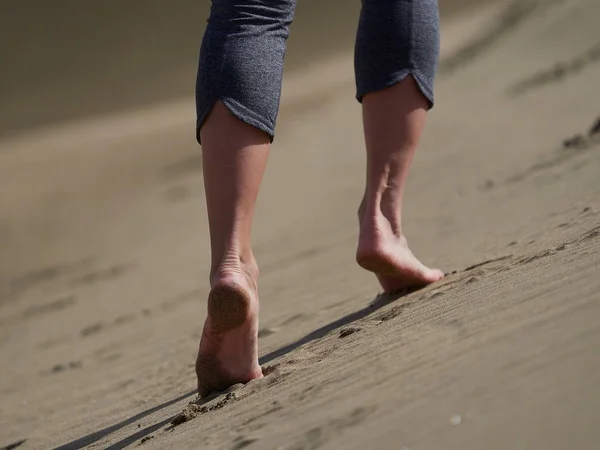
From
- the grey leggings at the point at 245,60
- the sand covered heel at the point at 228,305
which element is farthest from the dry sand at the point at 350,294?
the grey leggings at the point at 245,60

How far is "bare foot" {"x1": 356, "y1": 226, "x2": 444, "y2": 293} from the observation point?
81.1 inches

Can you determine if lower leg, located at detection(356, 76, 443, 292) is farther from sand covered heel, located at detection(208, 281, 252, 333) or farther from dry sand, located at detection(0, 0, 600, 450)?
sand covered heel, located at detection(208, 281, 252, 333)

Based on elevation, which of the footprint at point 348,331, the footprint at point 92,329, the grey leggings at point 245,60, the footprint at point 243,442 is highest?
the grey leggings at point 245,60

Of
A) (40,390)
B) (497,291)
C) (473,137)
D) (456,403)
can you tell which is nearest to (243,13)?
(497,291)

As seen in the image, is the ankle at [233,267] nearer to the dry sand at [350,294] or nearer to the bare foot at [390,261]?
the dry sand at [350,294]

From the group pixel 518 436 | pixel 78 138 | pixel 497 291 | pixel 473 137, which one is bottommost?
pixel 518 436

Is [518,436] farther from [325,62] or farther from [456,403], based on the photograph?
[325,62]

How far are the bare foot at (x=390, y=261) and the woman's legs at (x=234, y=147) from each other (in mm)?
346

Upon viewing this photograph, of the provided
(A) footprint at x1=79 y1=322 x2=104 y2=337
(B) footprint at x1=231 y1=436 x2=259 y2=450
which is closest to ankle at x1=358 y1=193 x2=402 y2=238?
(B) footprint at x1=231 y1=436 x2=259 y2=450

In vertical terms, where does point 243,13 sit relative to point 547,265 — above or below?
above

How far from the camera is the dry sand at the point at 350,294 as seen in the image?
1.26 m

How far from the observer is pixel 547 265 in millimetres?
1710

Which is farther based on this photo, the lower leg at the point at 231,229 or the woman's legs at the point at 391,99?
the woman's legs at the point at 391,99

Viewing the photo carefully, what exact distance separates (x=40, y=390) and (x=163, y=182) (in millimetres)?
5115
